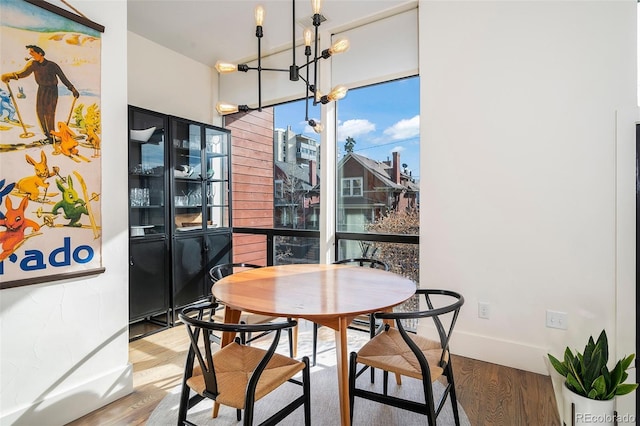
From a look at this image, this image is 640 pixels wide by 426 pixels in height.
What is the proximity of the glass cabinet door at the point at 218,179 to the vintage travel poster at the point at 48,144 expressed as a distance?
188cm

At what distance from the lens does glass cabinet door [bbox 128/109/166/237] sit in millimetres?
3242

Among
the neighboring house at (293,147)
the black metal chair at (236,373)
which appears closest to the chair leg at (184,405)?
the black metal chair at (236,373)

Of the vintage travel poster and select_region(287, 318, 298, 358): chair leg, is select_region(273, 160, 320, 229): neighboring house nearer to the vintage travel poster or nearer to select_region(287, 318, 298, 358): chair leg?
select_region(287, 318, 298, 358): chair leg

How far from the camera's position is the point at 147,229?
3.37m

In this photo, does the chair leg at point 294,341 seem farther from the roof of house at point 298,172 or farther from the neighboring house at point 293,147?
the neighboring house at point 293,147

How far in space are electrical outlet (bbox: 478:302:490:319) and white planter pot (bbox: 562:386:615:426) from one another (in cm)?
95

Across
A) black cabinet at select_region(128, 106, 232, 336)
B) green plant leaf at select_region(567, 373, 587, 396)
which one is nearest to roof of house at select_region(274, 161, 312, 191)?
black cabinet at select_region(128, 106, 232, 336)

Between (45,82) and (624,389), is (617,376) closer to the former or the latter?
(624,389)

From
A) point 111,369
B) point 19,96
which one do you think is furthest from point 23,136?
point 111,369

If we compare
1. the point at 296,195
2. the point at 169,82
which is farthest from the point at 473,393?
the point at 169,82

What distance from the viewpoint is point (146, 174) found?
3348mm

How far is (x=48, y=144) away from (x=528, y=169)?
10.1 feet

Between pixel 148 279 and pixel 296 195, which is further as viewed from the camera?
pixel 296 195

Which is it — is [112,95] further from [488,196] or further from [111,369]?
[488,196]
